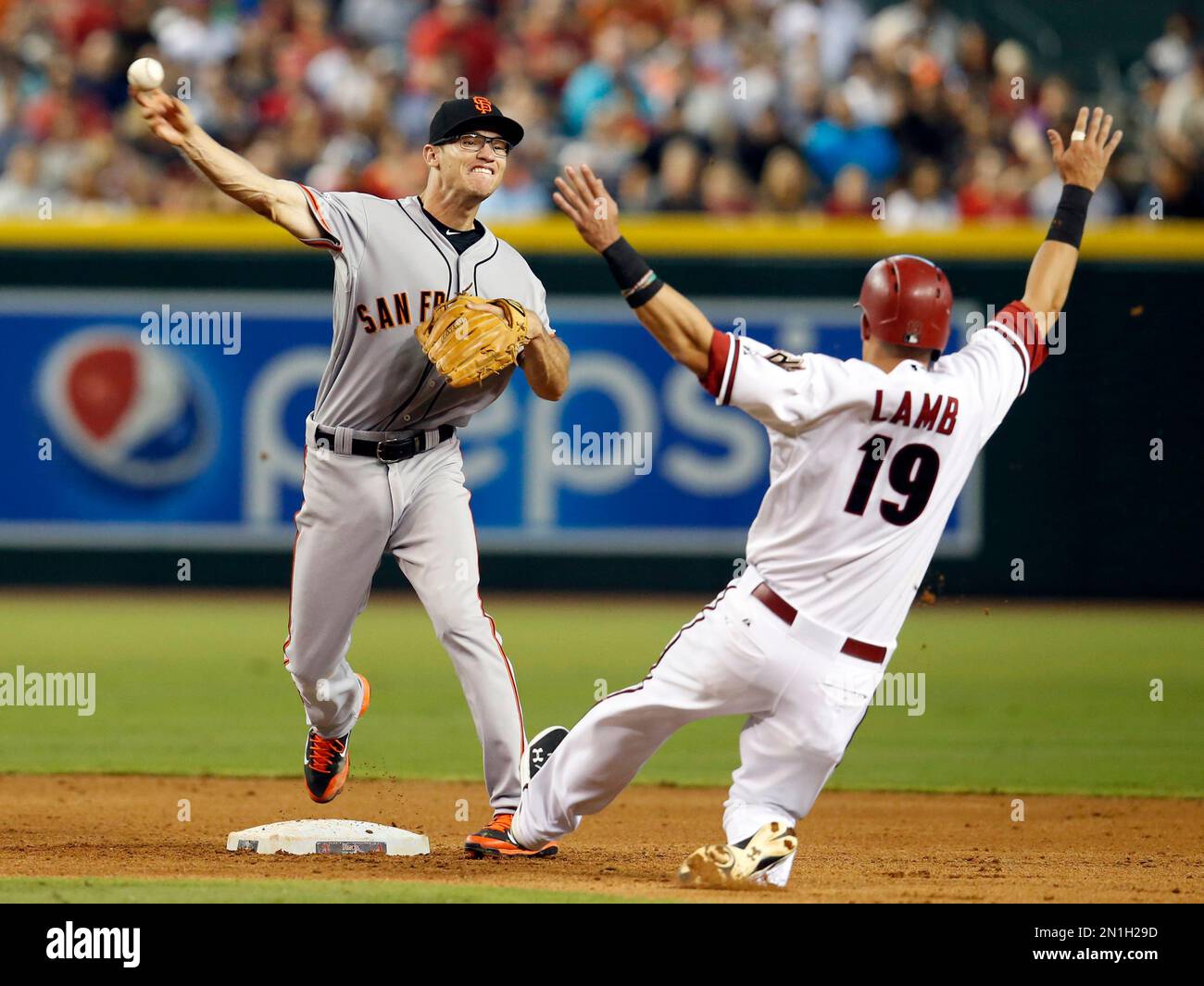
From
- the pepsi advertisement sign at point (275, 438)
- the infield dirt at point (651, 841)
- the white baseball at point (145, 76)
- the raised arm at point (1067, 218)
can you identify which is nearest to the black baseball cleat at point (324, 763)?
the infield dirt at point (651, 841)

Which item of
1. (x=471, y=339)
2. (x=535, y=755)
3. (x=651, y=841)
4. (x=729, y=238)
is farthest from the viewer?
(x=729, y=238)

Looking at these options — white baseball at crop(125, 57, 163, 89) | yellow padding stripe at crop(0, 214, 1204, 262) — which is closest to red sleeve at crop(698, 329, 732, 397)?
white baseball at crop(125, 57, 163, 89)

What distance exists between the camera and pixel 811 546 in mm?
5012

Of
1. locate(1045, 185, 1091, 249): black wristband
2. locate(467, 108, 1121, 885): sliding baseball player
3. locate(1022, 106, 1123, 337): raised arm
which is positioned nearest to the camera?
locate(467, 108, 1121, 885): sliding baseball player

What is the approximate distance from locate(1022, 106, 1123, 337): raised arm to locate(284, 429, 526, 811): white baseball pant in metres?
1.91

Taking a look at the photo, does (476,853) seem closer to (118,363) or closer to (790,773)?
(790,773)

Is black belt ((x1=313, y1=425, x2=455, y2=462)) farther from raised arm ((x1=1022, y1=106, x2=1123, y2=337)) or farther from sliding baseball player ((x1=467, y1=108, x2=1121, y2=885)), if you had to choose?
raised arm ((x1=1022, y1=106, x2=1123, y2=337))

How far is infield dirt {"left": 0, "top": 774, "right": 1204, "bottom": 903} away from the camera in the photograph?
5.36 metres

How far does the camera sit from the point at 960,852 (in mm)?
6285

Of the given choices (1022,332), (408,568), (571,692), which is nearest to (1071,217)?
(1022,332)

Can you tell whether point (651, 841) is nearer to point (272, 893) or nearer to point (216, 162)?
point (272, 893)

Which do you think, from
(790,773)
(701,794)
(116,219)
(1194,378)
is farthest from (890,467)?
(116,219)

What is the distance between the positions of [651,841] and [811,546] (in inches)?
72.6

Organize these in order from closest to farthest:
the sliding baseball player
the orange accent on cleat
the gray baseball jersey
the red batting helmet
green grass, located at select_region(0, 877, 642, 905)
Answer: green grass, located at select_region(0, 877, 642, 905) < the sliding baseball player < the red batting helmet < the orange accent on cleat < the gray baseball jersey
